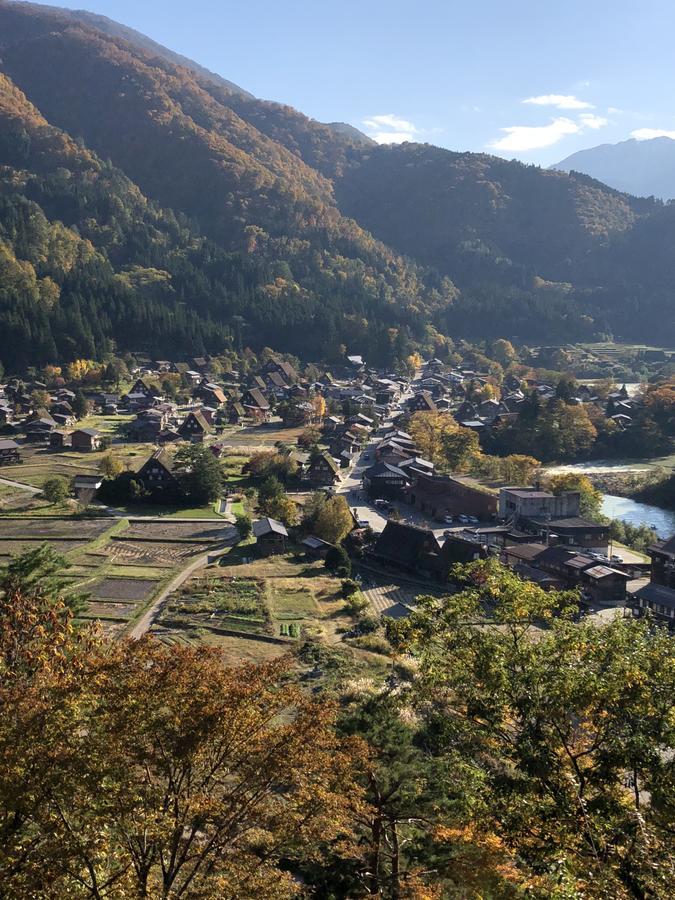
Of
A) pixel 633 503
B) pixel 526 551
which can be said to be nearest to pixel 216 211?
pixel 633 503

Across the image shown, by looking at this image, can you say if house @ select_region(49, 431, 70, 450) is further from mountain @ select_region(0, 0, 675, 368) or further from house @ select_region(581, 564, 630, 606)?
house @ select_region(581, 564, 630, 606)

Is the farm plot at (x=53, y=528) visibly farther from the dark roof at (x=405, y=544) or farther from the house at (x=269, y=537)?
the dark roof at (x=405, y=544)

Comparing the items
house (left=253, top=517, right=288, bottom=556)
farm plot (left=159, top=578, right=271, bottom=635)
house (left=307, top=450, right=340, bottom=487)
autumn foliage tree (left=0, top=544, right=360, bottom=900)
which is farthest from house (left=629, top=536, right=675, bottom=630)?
house (left=307, top=450, right=340, bottom=487)

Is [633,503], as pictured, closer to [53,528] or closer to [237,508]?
[237,508]

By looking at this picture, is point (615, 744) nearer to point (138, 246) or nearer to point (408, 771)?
point (408, 771)

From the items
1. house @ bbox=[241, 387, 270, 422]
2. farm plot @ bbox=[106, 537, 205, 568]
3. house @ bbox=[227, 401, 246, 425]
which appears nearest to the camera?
farm plot @ bbox=[106, 537, 205, 568]

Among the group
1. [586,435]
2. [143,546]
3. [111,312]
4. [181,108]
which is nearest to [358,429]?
[586,435]
